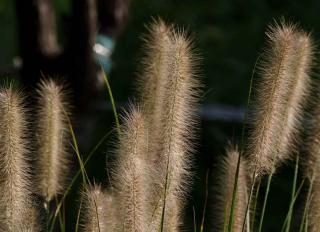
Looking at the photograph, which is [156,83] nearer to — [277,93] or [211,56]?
[277,93]

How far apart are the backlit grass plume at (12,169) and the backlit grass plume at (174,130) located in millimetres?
252

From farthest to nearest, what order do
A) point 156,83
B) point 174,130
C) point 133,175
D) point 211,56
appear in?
point 211,56 < point 156,83 < point 174,130 < point 133,175

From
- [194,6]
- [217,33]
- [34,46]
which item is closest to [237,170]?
[34,46]

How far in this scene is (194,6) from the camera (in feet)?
17.7

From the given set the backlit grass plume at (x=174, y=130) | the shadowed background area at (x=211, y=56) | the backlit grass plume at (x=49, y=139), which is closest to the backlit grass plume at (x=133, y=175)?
the backlit grass plume at (x=174, y=130)

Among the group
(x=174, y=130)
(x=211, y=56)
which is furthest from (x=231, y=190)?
(x=211, y=56)

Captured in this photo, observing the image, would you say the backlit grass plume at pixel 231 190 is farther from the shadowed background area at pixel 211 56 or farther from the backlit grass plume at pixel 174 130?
the shadowed background area at pixel 211 56

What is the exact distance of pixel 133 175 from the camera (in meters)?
1.75

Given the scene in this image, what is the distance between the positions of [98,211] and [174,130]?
0.67 feet

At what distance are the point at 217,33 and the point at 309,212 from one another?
3897mm

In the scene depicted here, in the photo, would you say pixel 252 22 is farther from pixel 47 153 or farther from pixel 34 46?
pixel 47 153

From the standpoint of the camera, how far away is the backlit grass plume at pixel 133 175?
1759mm

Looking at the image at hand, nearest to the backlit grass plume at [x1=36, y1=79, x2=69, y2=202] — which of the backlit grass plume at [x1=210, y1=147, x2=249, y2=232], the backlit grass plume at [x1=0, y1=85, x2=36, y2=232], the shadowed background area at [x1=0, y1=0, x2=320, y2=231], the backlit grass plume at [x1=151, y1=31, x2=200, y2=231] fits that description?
the backlit grass plume at [x1=0, y1=85, x2=36, y2=232]

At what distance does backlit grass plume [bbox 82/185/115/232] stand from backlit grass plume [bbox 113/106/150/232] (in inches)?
1.8
